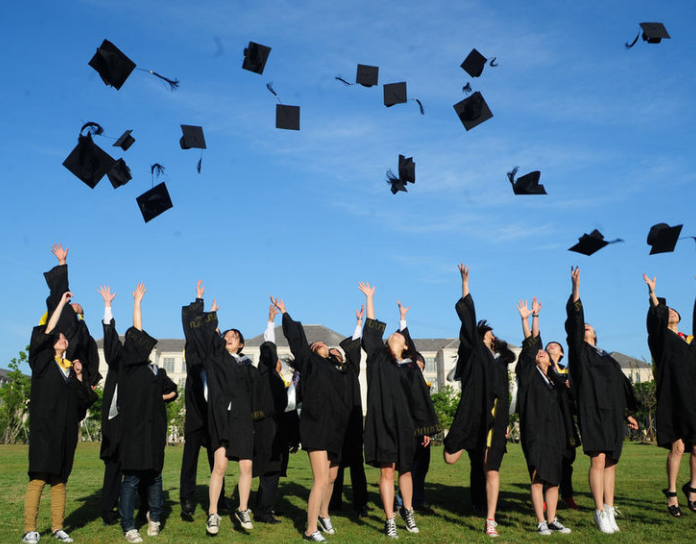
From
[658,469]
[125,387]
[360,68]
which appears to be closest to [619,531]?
[125,387]

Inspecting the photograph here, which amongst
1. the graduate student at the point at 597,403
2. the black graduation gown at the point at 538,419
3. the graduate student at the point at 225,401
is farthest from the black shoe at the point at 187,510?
the graduate student at the point at 597,403

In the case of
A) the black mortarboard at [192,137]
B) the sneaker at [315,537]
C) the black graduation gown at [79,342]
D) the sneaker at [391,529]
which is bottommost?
the sneaker at [315,537]

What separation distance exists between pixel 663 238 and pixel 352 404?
4570 millimetres

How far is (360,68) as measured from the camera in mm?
11000

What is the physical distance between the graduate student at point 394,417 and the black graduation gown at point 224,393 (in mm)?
1343

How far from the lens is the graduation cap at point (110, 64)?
30.3 feet

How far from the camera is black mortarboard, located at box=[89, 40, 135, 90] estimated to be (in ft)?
30.3

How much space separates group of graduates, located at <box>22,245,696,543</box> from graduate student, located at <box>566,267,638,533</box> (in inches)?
0.6

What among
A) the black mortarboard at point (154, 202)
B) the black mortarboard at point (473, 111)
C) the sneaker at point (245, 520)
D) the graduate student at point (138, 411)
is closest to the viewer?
the graduate student at point (138, 411)

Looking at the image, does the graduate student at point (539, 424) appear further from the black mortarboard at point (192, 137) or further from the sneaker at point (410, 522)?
the black mortarboard at point (192, 137)

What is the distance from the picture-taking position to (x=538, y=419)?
730cm

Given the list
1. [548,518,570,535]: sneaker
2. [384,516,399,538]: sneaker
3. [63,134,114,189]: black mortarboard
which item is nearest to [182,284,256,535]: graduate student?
[384,516,399,538]: sneaker

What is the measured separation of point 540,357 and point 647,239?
2822mm

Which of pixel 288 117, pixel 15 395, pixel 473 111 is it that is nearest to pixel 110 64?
pixel 288 117
